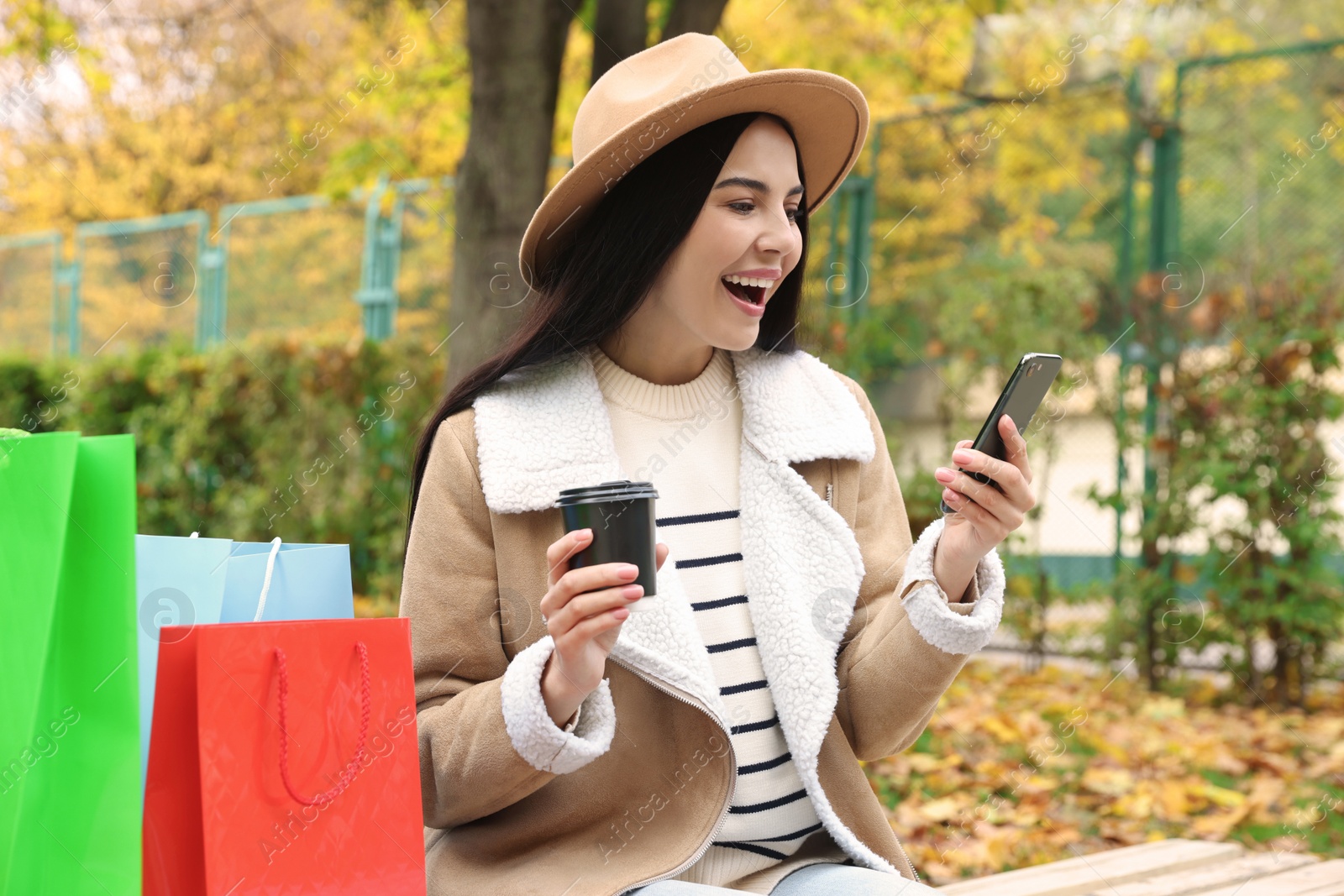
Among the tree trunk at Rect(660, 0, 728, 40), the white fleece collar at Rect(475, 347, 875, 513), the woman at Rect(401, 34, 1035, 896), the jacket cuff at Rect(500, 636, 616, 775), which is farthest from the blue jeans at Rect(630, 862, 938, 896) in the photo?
the tree trunk at Rect(660, 0, 728, 40)

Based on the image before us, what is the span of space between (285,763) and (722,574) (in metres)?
0.84

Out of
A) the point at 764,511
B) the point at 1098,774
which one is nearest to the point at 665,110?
the point at 764,511

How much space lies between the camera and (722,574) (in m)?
2.08

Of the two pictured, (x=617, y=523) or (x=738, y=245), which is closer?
(x=617, y=523)

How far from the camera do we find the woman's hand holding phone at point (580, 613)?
1.56 metres

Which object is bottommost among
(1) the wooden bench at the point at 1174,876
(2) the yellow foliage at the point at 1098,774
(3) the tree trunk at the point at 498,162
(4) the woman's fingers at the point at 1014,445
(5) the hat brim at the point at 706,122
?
(2) the yellow foliage at the point at 1098,774

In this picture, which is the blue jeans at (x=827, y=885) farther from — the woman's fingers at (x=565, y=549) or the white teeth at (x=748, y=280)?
the white teeth at (x=748, y=280)

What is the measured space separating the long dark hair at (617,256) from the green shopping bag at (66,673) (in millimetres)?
681

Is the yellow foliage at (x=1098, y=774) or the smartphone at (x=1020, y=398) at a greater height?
the smartphone at (x=1020, y=398)

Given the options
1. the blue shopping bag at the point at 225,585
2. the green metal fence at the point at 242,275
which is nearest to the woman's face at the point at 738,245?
the blue shopping bag at the point at 225,585

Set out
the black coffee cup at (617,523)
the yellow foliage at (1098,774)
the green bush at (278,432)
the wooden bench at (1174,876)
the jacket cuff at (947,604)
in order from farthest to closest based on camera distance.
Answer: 1. the green bush at (278,432)
2. the yellow foliage at (1098,774)
3. the wooden bench at (1174,876)
4. the jacket cuff at (947,604)
5. the black coffee cup at (617,523)

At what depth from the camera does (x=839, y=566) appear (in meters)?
2.10

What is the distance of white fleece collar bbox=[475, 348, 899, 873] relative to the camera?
192 cm

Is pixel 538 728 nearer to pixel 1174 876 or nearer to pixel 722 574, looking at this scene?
pixel 722 574
